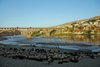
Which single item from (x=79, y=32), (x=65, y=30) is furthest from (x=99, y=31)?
(x=65, y=30)

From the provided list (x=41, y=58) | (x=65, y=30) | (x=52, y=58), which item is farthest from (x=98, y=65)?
(x=65, y=30)

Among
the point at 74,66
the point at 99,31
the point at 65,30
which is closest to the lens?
the point at 74,66

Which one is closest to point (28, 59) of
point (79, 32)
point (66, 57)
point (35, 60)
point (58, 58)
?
point (35, 60)

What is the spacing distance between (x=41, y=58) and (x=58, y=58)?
9.34 feet

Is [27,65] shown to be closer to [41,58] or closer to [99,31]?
[41,58]

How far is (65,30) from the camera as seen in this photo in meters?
153

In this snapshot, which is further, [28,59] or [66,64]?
[28,59]

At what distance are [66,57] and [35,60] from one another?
207 inches

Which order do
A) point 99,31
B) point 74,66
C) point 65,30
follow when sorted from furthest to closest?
point 65,30, point 99,31, point 74,66

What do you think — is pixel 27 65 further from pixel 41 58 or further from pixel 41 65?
pixel 41 58

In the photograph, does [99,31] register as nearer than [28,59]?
No

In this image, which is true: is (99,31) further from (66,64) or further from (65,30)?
(66,64)

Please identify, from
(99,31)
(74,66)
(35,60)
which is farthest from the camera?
(99,31)

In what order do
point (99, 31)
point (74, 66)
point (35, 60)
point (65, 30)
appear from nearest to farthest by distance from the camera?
point (74, 66) < point (35, 60) < point (99, 31) < point (65, 30)
